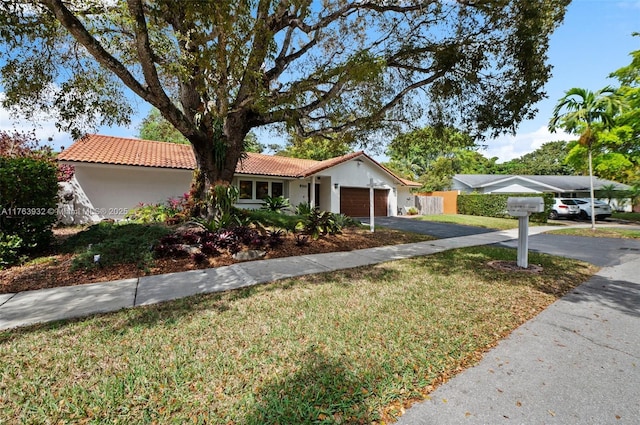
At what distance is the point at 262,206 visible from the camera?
54.4 ft

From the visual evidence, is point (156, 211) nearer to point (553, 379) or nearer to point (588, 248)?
point (553, 379)

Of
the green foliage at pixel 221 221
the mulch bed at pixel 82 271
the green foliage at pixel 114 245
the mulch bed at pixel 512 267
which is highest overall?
the green foliage at pixel 221 221

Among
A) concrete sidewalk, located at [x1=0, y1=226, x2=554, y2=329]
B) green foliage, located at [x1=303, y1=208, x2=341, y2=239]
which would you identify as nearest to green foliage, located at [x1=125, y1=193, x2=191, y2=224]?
green foliage, located at [x1=303, y1=208, x2=341, y2=239]

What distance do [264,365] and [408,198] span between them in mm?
22058

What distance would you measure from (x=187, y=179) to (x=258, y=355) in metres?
13.8

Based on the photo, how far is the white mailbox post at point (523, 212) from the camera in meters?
5.52

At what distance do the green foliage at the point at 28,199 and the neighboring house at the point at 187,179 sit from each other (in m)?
2.92

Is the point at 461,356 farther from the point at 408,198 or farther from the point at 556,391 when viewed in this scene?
the point at 408,198

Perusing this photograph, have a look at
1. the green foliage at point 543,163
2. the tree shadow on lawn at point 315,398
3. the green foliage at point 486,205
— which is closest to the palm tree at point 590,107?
the green foliage at point 486,205

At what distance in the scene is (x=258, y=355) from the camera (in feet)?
8.97

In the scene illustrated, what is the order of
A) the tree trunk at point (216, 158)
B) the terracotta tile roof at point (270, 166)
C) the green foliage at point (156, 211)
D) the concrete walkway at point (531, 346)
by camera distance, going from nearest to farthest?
the concrete walkway at point (531, 346) → the tree trunk at point (216, 158) → the green foliage at point (156, 211) → the terracotta tile roof at point (270, 166)

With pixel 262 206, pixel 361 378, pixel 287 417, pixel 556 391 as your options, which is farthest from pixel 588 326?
pixel 262 206

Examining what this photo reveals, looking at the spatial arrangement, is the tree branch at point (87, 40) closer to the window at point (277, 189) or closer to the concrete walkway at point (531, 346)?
the concrete walkway at point (531, 346)

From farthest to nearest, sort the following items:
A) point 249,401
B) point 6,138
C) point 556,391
Result: point 6,138, point 556,391, point 249,401
